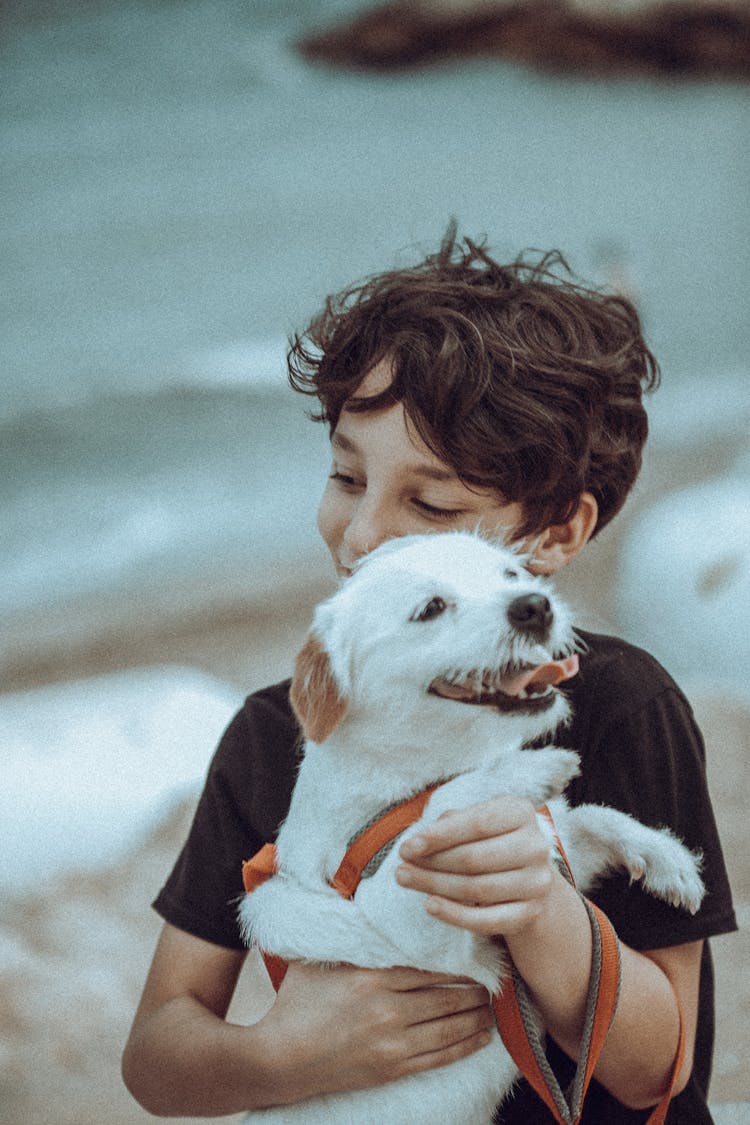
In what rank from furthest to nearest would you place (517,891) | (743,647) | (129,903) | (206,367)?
(206,367), (743,647), (129,903), (517,891)

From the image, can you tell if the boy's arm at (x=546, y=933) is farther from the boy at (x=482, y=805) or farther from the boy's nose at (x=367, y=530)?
the boy's nose at (x=367, y=530)

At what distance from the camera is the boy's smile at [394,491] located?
2.90ft

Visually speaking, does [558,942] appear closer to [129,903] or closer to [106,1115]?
[106,1115]

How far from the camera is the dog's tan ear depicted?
76 centimetres

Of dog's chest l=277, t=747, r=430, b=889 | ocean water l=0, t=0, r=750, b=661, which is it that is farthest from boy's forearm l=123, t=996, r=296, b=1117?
ocean water l=0, t=0, r=750, b=661

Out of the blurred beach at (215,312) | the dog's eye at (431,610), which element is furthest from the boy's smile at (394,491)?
the blurred beach at (215,312)

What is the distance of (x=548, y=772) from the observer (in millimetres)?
736

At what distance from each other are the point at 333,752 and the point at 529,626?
0.19 m

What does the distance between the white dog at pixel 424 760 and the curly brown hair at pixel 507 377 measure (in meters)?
0.12

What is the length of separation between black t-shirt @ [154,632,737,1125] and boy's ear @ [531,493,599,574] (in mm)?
74

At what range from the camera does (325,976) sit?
31.8 inches

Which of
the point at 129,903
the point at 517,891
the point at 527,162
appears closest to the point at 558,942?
the point at 517,891

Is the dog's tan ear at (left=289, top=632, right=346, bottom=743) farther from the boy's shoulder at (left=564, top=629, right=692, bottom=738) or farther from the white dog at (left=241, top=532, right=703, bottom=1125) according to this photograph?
the boy's shoulder at (left=564, top=629, right=692, bottom=738)

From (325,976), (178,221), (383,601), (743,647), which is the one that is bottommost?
(743,647)
